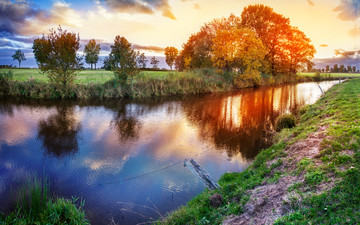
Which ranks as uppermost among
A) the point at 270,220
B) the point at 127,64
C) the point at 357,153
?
the point at 127,64

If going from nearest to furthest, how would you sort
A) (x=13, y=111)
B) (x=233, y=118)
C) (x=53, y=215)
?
(x=53, y=215) → (x=233, y=118) → (x=13, y=111)

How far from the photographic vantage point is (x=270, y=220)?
4027 mm

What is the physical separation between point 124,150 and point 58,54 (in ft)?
65.1

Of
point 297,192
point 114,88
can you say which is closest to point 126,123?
point 114,88

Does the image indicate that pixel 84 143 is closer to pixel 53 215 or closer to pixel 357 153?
pixel 53 215

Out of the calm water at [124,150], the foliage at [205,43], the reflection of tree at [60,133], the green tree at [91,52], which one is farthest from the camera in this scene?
the green tree at [91,52]

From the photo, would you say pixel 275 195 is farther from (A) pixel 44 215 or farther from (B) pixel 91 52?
(B) pixel 91 52

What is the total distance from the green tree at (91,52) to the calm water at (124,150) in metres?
71.9

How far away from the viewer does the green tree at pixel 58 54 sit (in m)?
23.7

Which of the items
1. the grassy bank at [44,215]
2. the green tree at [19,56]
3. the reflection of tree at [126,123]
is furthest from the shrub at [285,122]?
the green tree at [19,56]

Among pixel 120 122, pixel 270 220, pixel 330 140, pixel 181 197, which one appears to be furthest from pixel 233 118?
pixel 270 220

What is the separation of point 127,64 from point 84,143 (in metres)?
16.3

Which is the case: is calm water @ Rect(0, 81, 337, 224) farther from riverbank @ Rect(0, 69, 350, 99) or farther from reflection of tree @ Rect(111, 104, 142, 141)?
riverbank @ Rect(0, 69, 350, 99)

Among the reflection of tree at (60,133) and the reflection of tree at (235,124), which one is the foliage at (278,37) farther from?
the reflection of tree at (60,133)
